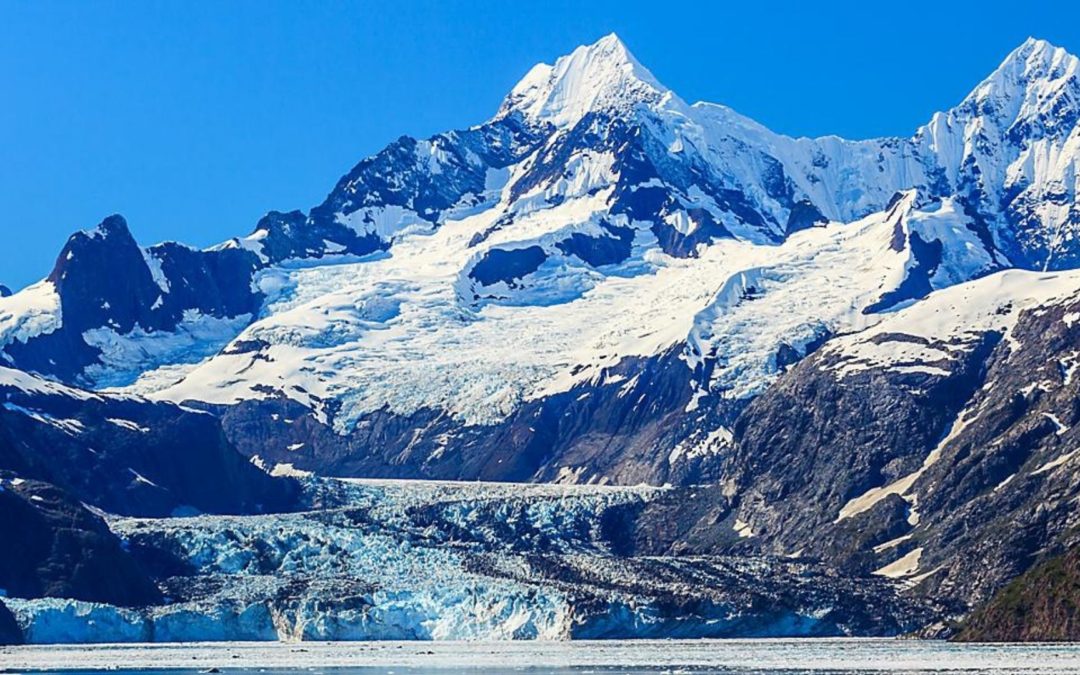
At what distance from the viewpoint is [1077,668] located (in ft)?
641

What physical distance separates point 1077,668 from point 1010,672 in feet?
19.1

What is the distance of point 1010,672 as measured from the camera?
198000 millimetres
